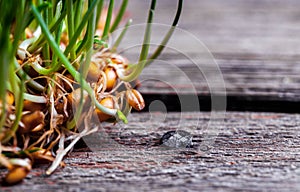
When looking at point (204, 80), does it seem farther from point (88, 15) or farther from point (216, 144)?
point (88, 15)

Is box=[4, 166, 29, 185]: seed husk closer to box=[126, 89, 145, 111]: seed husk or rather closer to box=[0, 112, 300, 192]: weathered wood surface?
box=[0, 112, 300, 192]: weathered wood surface

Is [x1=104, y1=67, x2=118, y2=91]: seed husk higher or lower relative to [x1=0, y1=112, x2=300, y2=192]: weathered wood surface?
higher

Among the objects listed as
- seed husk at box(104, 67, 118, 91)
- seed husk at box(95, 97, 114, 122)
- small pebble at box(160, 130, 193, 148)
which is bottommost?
small pebble at box(160, 130, 193, 148)

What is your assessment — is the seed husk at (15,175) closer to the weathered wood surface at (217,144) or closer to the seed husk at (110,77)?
the weathered wood surface at (217,144)

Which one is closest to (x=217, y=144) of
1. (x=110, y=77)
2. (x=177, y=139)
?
(x=177, y=139)

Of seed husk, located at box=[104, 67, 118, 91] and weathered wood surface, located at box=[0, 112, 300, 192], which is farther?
seed husk, located at box=[104, 67, 118, 91]

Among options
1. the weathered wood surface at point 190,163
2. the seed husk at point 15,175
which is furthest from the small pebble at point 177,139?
the seed husk at point 15,175

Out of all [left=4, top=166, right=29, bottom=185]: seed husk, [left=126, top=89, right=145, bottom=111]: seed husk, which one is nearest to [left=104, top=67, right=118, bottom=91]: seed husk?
[left=126, top=89, right=145, bottom=111]: seed husk

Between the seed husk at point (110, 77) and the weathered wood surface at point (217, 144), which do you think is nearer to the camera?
the weathered wood surface at point (217, 144)

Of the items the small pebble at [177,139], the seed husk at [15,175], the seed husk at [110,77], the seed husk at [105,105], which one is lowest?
the seed husk at [15,175]
